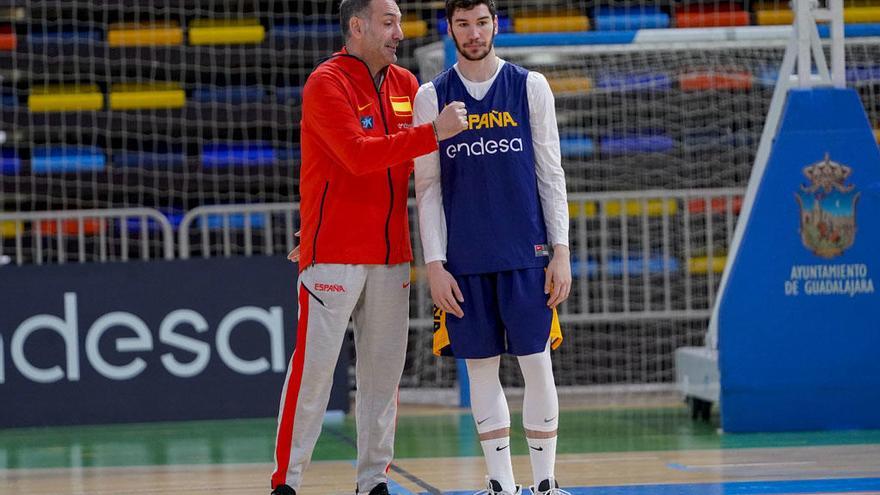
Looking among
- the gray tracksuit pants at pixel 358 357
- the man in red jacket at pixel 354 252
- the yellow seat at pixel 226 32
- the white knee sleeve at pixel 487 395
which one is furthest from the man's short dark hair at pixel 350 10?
the yellow seat at pixel 226 32

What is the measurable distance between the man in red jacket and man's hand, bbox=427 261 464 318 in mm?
260

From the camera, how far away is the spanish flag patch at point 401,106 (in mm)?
4477

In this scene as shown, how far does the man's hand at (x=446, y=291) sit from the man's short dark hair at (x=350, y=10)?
2.88 feet

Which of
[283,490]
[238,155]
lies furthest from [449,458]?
[238,155]

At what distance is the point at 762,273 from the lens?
658 cm

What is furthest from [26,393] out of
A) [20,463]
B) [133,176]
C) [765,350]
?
[765,350]

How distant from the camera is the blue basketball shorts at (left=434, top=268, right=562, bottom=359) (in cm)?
412

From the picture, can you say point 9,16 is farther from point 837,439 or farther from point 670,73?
point 837,439

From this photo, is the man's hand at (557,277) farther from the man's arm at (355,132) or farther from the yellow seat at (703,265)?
the yellow seat at (703,265)

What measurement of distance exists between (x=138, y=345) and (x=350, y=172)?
14.2ft

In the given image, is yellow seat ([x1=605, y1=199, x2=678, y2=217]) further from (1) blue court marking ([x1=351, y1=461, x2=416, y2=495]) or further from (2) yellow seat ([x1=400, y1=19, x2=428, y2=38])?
(1) blue court marking ([x1=351, y1=461, x2=416, y2=495])

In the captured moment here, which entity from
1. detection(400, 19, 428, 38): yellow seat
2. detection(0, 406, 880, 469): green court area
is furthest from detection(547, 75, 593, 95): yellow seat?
detection(0, 406, 880, 469): green court area

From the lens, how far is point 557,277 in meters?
4.15

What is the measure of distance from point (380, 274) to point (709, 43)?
4157mm
